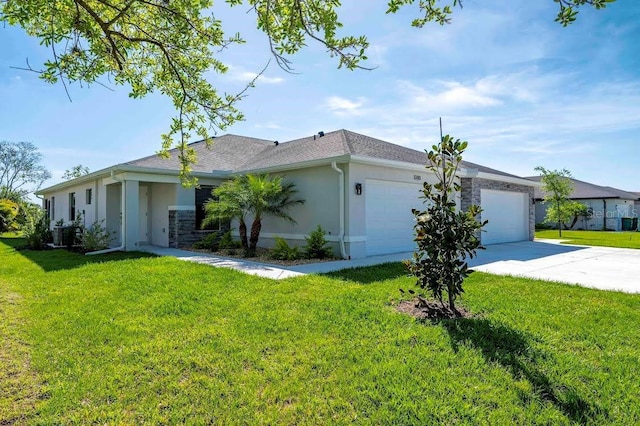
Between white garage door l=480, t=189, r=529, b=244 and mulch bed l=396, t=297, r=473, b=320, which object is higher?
white garage door l=480, t=189, r=529, b=244

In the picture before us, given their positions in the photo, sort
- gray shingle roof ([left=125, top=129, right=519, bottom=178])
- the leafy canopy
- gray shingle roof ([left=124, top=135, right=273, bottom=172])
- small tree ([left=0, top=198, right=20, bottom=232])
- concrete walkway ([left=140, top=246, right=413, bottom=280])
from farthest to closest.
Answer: small tree ([left=0, top=198, right=20, bottom=232]), gray shingle roof ([left=124, top=135, right=273, bottom=172]), gray shingle roof ([left=125, top=129, right=519, bottom=178]), concrete walkway ([left=140, top=246, right=413, bottom=280]), the leafy canopy

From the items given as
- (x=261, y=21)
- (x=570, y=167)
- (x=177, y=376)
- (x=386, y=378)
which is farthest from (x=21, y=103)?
(x=570, y=167)

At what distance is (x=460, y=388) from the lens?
320cm

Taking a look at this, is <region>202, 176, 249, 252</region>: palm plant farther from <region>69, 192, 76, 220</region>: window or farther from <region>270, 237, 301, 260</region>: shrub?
<region>69, 192, 76, 220</region>: window

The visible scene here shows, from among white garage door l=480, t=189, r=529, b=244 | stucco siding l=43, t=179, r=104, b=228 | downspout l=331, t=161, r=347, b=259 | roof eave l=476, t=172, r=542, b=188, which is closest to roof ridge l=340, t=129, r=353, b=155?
downspout l=331, t=161, r=347, b=259

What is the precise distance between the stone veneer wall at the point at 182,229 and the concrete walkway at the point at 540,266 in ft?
4.05

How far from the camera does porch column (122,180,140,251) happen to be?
12992 mm

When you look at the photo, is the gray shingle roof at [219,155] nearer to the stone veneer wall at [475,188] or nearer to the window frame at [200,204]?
the window frame at [200,204]

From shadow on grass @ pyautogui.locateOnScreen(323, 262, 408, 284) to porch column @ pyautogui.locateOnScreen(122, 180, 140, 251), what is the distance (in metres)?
8.18

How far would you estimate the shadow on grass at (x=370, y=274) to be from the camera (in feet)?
25.5

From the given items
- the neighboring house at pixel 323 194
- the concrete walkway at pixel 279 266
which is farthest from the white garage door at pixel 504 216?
the concrete walkway at pixel 279 266

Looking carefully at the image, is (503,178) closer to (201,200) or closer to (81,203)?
(201,200)

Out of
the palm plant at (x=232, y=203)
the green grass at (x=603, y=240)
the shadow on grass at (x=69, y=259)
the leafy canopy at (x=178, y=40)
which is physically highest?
the leafy canopy at (x=178, y=40)

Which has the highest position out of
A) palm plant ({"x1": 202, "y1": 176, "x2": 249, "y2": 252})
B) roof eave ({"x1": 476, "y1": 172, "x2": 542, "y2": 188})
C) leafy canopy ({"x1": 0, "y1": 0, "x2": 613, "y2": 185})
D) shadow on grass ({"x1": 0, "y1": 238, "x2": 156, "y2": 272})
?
leafy canopy ({"x1": 0, "y1": 0, "x2": 613, "y2": 185})
